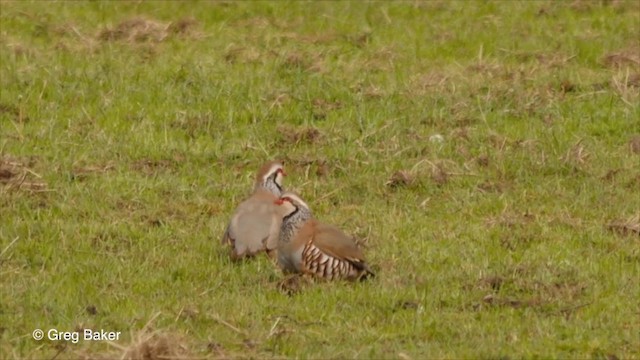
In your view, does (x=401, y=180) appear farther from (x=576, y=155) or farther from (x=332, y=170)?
(x=576, y=155)

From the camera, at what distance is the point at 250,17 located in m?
16.5

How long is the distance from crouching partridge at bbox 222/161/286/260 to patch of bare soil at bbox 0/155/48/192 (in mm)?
1682

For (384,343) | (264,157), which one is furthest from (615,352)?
(264,157)

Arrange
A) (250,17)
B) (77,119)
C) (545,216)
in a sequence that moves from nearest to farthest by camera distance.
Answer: (545,216)
(77,119)
(250,17)

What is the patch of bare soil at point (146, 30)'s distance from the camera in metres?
15.5

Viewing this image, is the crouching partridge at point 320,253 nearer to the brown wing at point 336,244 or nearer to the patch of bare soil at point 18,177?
the brown wing at point 336,244

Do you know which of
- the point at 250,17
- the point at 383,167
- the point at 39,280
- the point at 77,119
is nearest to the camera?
the point at 39,280

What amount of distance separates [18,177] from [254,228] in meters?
2.15

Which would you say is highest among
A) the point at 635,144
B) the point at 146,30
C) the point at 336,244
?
the point at 336,244

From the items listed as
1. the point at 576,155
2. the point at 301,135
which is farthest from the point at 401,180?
the point at 576,155

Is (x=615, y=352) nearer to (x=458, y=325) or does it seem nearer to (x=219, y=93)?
(x=458, y=325)

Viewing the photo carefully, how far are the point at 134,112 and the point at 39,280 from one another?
13.5 feet

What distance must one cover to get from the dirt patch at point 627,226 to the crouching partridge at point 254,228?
7.48 feet

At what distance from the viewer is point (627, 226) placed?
1053 cm
